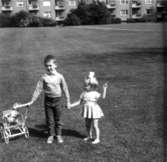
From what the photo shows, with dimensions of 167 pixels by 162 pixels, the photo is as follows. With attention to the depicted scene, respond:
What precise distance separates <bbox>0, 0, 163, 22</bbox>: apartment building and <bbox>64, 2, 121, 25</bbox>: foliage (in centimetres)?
1092

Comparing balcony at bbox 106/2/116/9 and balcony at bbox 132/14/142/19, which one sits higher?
balcony at bbox 106/2/116/9

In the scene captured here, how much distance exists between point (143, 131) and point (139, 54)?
13929 millimetres

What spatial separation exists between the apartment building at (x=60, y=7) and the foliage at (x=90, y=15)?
1092cm

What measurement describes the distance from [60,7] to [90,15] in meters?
17.1

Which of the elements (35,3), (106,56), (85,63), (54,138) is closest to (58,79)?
(54,138)

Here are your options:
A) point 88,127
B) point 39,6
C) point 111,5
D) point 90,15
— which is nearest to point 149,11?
point 111,5

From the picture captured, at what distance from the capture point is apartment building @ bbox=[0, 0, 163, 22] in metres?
82.8

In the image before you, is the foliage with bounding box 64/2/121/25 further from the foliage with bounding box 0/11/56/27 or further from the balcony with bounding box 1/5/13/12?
the balcony with bounding box 1/5/13/12

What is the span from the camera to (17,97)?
36.2 ft

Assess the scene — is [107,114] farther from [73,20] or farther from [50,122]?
[73,20]

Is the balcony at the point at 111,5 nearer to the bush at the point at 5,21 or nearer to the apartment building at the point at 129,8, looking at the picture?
the apartment building at the point at 129,8

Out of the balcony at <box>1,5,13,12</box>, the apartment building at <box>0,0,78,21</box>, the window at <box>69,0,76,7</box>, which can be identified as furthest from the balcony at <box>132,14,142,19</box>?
the balcony at <box>1,5,13,12</box>

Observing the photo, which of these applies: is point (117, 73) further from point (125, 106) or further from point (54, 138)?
point (54, 138)

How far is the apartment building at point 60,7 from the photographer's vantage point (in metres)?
82.8
